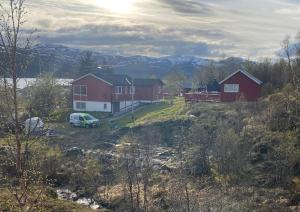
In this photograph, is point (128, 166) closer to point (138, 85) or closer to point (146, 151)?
point (146, 151)

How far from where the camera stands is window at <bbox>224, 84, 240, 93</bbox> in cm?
5031

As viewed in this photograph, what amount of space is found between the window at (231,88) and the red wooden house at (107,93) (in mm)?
13496

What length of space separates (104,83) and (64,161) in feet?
79.6

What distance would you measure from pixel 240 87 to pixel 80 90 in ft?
73.0

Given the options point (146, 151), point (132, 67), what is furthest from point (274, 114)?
point (132, 67)

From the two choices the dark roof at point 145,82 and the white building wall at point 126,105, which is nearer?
the white building wall at point 126,105

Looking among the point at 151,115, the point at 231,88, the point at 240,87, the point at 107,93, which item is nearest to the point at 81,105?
the point at 107,93

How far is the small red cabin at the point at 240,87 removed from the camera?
1949 inches

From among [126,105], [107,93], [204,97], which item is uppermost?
[107,93]

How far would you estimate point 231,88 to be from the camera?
1996 inches

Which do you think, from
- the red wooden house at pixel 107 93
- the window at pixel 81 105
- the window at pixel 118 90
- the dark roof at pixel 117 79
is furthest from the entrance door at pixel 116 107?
the window at pixel 81 105

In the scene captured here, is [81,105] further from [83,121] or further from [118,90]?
[83,121]

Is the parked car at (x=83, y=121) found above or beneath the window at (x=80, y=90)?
beneath

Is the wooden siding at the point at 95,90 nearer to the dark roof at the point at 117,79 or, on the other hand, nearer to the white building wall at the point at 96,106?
the white building wall at the point at 96,106
